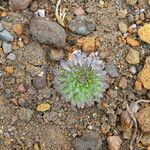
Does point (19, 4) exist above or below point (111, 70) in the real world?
above

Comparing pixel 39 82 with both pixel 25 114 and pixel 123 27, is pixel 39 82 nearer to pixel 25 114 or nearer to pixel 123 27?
pixel 25 114

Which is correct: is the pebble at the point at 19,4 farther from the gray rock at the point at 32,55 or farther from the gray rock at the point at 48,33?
the gray rock at the point at 32,55

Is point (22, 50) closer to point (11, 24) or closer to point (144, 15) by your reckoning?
point (11, 24)

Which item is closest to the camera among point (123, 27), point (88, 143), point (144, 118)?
point (88, 143)

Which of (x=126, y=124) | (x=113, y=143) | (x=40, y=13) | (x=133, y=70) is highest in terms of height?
(x=40, y=13)

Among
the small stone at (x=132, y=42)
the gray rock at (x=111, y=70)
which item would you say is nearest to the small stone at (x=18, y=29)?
the gray rock at (x=111, y=70)

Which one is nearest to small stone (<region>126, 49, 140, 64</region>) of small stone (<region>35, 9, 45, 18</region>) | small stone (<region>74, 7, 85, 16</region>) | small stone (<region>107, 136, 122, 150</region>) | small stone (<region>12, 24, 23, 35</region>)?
small stone (<region>74, 7, 85, 16</region>)

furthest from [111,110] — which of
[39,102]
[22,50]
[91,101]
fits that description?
[22,50]

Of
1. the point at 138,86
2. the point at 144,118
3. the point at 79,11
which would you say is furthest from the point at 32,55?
the point at 144,118
